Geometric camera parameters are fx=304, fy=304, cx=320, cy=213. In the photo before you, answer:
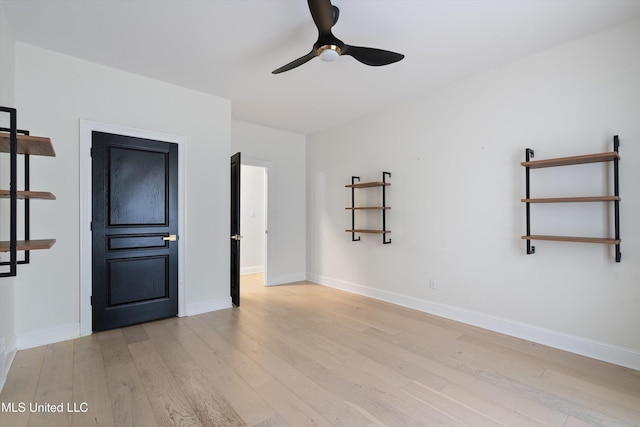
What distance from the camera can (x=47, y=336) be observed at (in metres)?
2.82

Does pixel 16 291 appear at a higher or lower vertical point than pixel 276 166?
lower

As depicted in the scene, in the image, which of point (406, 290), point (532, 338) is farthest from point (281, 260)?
point (532, 338)

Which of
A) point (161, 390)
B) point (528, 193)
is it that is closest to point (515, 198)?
point (528, 193)

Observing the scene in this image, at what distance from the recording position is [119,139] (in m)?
3.22

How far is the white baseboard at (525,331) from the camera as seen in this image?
2473mm

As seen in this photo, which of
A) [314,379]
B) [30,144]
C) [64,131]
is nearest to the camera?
[30,144]

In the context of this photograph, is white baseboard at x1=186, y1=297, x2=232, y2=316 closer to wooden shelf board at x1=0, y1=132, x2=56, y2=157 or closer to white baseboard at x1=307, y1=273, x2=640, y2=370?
white baseboard at x1=307, y1=273, x2=640, y2=370

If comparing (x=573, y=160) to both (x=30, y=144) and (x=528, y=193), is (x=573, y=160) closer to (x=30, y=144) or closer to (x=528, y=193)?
(x=528, y=193)

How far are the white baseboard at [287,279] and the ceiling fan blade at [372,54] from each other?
388 cm

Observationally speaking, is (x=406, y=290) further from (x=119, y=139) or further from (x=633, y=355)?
(x=119, y=139)

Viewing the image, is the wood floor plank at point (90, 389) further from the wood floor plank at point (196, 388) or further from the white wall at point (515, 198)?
the white wall at point (515, 198)

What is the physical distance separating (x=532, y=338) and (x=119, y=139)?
463 cm

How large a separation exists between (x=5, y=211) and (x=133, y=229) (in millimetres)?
1049

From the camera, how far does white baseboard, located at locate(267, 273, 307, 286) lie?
525cm
